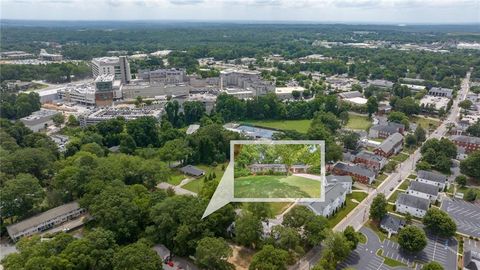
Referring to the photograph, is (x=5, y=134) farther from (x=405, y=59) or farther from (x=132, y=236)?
(x=405, y=59)

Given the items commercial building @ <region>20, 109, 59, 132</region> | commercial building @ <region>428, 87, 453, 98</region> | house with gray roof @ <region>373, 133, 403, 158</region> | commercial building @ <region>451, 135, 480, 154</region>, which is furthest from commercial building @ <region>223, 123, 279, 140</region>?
commercial building @ <region>428, 87, 453, 98</region>

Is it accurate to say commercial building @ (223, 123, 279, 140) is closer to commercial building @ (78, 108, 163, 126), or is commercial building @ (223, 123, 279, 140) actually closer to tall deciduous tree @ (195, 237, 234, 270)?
commercial building @ (78, 108, 163, 126)

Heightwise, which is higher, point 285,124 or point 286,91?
point 286,91

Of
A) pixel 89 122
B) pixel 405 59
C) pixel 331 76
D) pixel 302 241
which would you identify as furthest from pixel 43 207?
pixel 405 59

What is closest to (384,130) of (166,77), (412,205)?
(412,205)

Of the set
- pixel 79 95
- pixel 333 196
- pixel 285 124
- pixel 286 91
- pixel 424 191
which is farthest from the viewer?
pixel 286 91

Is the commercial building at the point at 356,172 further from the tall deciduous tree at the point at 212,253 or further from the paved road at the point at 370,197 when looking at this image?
the tall deciduous tree at the point at 212,253

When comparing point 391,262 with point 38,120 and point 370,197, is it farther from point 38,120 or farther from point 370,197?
point 38,120
